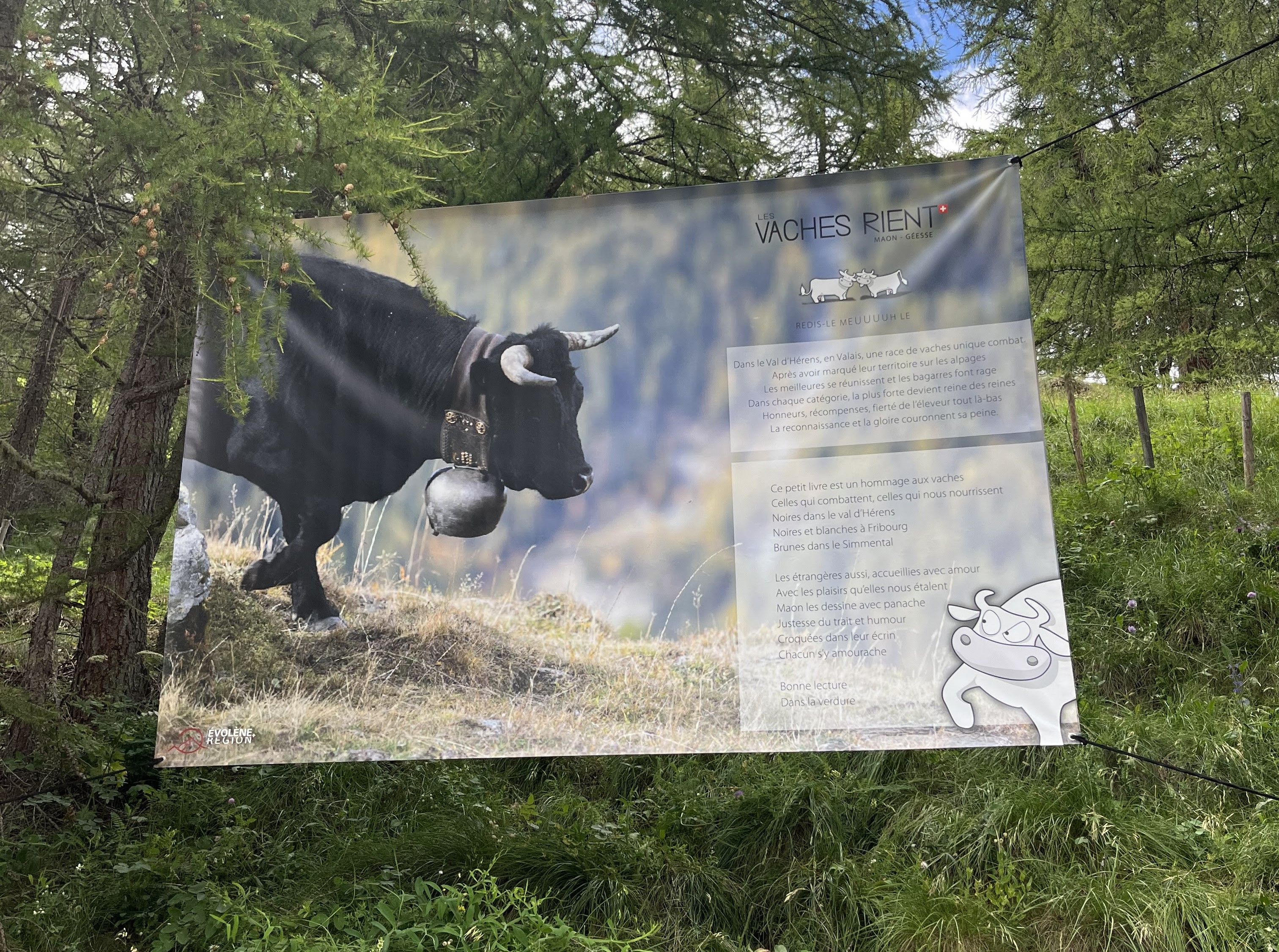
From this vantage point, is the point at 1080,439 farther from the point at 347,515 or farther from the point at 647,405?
the point at 347,515

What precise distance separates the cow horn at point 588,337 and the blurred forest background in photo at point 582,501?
0.09m

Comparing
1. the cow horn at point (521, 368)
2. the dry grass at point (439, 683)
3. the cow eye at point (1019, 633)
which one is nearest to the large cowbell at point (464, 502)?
the dry grass at point (439, 683)

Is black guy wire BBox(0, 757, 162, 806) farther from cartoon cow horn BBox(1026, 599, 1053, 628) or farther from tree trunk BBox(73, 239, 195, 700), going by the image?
cartoon cow horn BBox(1026, 599, 1053, 628)

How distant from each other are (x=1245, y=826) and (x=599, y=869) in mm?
2503

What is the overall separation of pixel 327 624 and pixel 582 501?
111 cm

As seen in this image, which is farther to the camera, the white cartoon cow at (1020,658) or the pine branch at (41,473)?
the pine branch at (41,473)

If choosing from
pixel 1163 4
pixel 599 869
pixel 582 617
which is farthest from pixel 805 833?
pixel 1163 4

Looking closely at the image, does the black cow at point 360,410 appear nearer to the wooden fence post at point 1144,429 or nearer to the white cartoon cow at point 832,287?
the white cartoon cow at point 832,287

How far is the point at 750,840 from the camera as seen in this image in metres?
4.02

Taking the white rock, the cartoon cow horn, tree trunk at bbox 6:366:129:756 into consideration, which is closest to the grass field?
tree trunk at bbox 6:366:129:756

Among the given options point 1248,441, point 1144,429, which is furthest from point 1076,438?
point 1248,441

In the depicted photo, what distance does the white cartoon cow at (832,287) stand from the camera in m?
3.40

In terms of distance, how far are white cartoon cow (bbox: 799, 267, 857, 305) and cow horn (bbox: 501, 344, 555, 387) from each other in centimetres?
105

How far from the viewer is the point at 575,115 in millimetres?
4410
